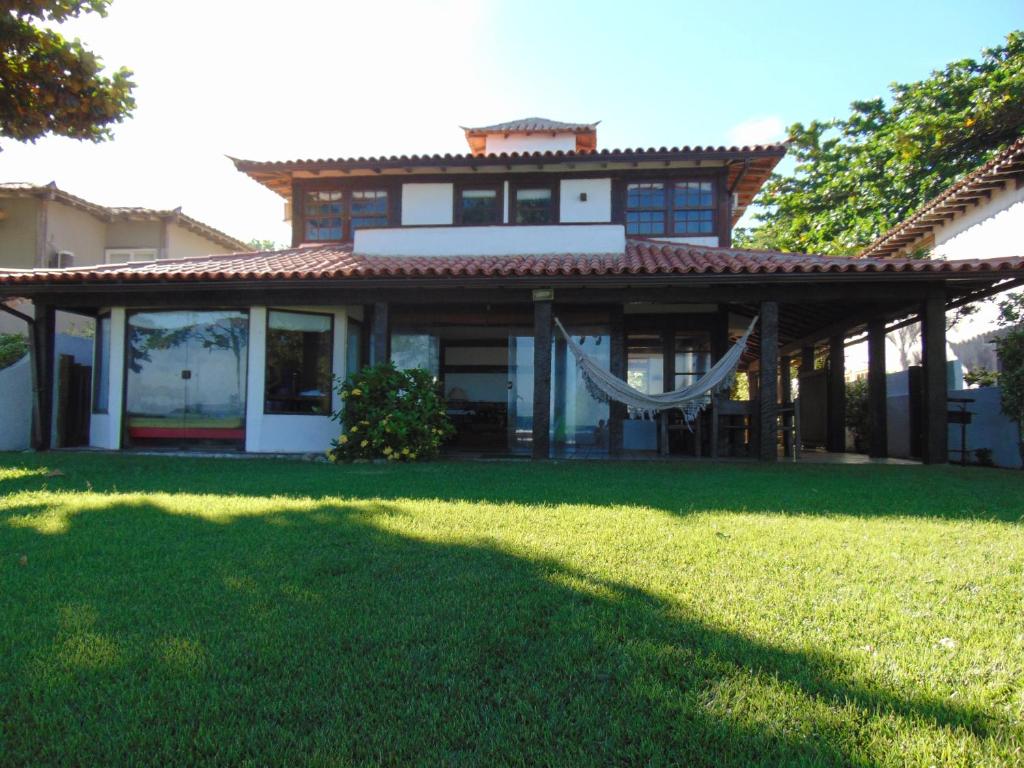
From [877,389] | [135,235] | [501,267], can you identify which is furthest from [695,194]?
[135,235]

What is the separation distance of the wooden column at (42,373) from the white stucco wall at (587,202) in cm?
791

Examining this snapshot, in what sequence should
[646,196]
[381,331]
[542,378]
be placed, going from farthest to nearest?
[646,196]
[381,331]
[542,378]

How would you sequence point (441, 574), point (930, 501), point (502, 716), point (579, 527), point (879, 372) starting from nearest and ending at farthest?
point (502, 716), point (441, 574), point (579, 527), point (930, 501), point (879, 372)

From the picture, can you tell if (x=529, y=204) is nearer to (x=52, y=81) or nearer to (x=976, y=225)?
(x=52, y=81)

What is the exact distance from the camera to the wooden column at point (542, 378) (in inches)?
328

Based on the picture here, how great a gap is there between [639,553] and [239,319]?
7823mm

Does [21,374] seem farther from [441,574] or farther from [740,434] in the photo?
[740,434]

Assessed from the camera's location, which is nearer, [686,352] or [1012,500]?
[1012,500]

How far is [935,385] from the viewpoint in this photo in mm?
7816

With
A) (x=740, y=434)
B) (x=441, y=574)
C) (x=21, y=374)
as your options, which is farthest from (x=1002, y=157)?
(x=21, y=374)

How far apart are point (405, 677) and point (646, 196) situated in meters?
10.0

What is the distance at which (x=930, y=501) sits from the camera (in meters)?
5.18

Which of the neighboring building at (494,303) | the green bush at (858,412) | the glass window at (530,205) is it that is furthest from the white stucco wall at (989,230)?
the glass window at (530,205)

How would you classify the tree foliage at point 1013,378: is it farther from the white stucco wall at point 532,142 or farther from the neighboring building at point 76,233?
the neighboring building at point 76,233
